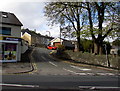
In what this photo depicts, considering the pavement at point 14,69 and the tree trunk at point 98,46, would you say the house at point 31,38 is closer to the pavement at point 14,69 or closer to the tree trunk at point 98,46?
the tree trunk at point 98,46

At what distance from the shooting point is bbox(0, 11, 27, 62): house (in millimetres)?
23031

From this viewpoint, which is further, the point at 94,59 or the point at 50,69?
the point at 94,59

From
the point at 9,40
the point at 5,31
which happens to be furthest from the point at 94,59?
the point at 5,31

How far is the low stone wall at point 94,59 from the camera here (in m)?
22.3

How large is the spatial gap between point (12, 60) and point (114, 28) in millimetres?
14715

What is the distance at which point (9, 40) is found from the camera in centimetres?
2342

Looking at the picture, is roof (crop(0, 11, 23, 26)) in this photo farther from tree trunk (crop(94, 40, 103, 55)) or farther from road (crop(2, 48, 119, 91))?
road (crop(2, 48, 119, 91))

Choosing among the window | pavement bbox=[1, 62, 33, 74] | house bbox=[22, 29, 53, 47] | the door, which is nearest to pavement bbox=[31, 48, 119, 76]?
pavement bbox=[1, 62, 33, 74]

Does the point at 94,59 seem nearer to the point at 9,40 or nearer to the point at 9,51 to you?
the point at 9,51

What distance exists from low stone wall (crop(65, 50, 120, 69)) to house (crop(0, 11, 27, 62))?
36.9 ft

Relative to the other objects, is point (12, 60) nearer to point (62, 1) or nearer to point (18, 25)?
point (18, 25)

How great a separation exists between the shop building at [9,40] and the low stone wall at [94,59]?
36.9ft

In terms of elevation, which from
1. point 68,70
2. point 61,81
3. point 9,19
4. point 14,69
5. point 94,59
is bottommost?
point 68,70

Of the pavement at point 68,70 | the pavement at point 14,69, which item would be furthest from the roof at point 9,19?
the pavement at point 14,69
